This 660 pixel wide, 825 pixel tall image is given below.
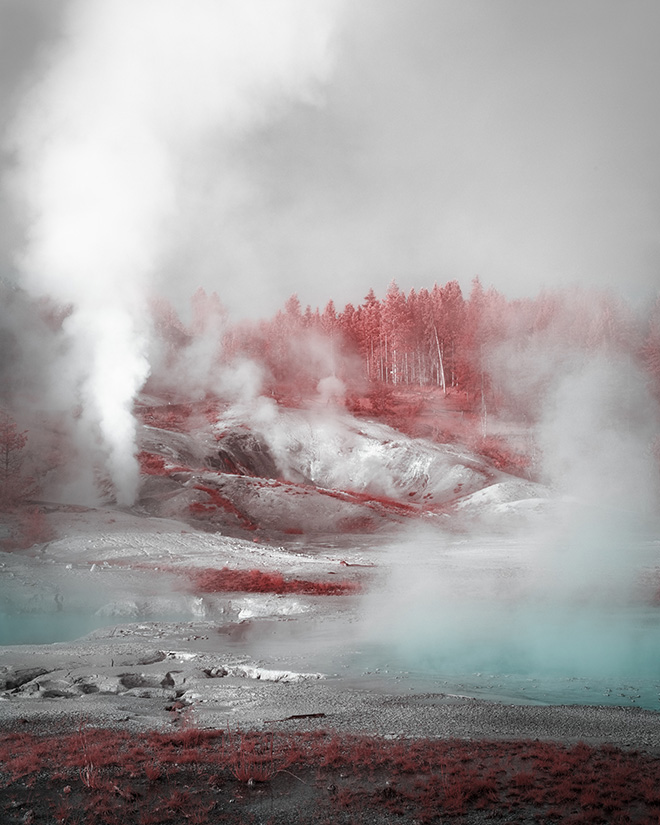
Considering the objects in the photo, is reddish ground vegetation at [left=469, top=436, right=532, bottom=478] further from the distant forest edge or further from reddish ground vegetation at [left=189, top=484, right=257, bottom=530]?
reddish ground vegetation at [left=189, top=484, right=257, bottom=530]

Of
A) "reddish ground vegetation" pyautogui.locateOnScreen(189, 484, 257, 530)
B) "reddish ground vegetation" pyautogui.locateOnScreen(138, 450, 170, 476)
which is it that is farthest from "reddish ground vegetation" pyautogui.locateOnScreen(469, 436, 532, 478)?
"reddish ground vegetation" pyautogui.locateOnScreen(138, 450, 170, 476)

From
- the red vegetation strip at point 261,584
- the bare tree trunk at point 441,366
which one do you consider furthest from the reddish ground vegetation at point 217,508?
the bare tree trunk at point 441,366

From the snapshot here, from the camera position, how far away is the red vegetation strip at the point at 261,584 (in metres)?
31.0

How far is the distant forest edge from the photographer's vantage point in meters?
88.6

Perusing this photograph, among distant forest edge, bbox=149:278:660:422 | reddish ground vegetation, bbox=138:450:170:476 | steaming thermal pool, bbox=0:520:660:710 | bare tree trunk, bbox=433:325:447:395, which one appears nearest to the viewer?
steaming thermal pool, bbox=0:520:660:710

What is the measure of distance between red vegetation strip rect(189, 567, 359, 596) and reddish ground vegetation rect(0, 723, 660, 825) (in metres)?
19.3

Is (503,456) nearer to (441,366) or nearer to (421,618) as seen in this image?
(441,366)

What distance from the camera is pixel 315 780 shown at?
9.82 meters

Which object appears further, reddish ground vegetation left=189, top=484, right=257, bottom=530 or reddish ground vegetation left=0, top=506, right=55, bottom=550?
reddish ground vegetation left=189, top=484, right=257, bottom=530

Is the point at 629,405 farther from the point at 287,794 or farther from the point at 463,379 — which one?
the point at 287,794

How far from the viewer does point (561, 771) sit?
9.91 m

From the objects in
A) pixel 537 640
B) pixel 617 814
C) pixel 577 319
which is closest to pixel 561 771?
pixel 617 814

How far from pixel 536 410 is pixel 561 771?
80127mm

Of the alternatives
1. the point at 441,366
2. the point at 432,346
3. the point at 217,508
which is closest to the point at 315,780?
the point at 217,508
